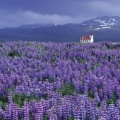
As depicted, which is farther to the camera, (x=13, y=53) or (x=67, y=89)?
(x=13, y=53)

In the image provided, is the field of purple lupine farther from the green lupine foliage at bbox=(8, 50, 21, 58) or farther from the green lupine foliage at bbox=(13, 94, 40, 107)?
the green lupine foliage at bbox=(8, 50, 21, 58)

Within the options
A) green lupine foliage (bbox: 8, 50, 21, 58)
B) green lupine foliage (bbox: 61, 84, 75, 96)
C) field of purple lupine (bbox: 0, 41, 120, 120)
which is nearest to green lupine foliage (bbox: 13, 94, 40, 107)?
field of purple lupine (bbox: 0, 41, 120, 120)

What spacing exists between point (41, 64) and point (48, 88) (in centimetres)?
413

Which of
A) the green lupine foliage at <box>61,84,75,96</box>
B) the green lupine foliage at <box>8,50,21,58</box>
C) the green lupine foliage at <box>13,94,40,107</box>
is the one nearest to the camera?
the green lupine foliage at <box>13,94,40,107</box>

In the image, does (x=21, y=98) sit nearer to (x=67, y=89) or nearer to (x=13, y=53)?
(x=67, y=89)

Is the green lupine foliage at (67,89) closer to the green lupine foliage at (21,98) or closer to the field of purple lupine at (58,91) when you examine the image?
the field of purple lupine at (58,91)

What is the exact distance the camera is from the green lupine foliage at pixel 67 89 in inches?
443

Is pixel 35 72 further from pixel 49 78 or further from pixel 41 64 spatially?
pixel 41 64

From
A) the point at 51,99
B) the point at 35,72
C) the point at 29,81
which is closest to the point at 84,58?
the point at 35,72

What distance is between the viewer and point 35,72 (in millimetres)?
13633

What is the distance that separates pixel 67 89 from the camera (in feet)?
38.2

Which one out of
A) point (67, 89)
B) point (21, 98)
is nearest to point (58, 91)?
point (67, 89)

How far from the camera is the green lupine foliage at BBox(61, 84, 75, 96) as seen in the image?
11.3 metres

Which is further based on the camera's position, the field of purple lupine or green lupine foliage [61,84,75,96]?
green lupine foliage [61,84,75,96]
